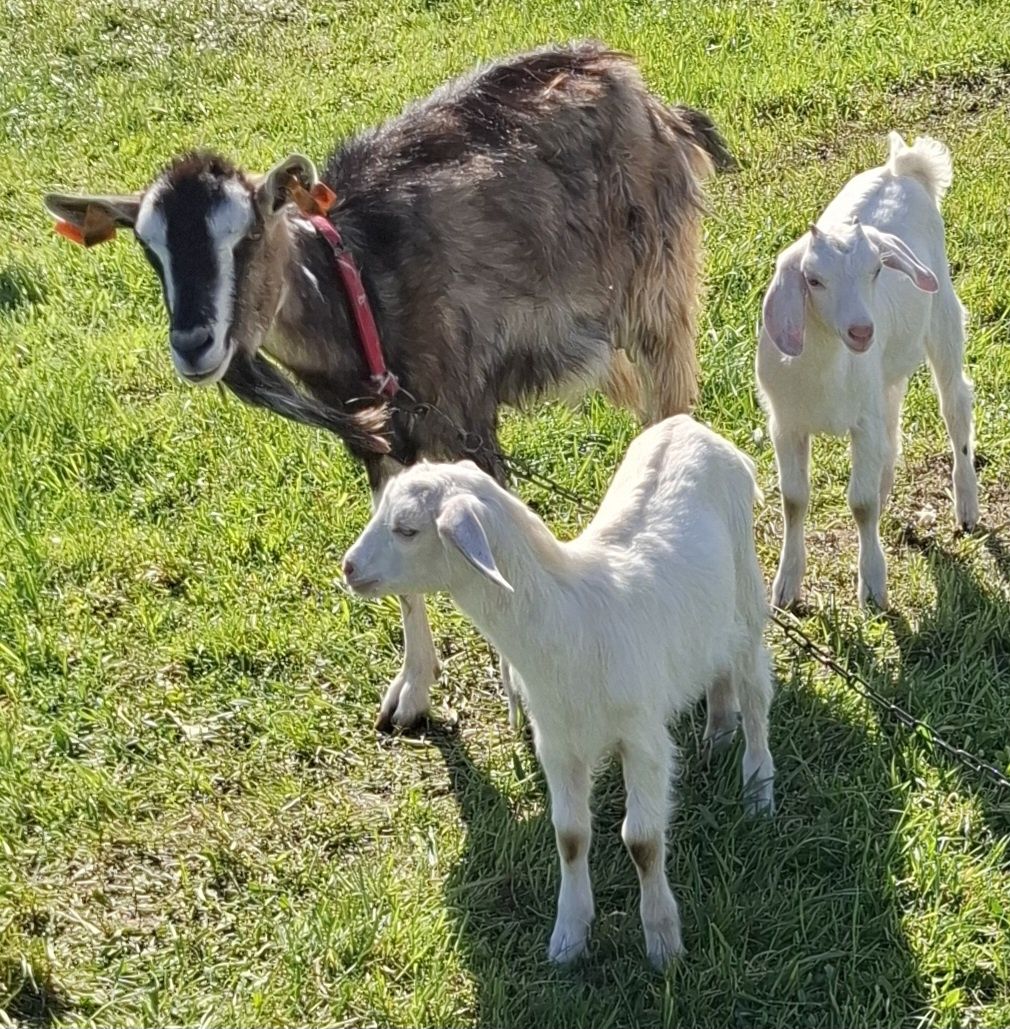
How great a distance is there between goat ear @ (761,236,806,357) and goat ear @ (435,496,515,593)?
114 centimetres

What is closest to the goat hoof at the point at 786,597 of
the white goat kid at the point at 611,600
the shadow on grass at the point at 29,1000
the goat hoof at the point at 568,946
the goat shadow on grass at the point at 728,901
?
the goat shadow on grass at the point at 728,901

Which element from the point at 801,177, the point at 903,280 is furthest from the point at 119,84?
the point at 903,280

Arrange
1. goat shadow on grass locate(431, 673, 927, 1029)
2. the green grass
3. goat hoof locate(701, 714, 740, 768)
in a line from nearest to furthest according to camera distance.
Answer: goat shadow on grass locate(431, 673, 927, 1029)
the green grass
goat hoof locate(701, 714, 740, 768)

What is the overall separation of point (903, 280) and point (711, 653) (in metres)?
1.38

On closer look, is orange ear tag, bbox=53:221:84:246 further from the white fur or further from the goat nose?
the goat nose

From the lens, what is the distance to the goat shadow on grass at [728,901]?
8.79ft

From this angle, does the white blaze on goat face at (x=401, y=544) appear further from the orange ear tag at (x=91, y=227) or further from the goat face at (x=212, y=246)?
the orange ear tag at (x=91, y=227)

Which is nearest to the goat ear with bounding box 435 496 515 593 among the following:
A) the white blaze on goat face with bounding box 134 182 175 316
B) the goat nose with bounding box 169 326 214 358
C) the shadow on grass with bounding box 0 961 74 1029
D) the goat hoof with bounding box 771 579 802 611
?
the goat nose with bounding box 169 326 214 358

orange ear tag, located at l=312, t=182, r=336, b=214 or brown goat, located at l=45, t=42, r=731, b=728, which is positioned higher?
orange ear tag, located at l=312, t=182, r=336, b=214

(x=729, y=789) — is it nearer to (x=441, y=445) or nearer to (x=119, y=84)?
(x=441, y=445)

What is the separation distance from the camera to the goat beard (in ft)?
10.7

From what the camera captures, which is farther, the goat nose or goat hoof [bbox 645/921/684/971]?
the goat nose

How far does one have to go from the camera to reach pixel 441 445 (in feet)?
11.8

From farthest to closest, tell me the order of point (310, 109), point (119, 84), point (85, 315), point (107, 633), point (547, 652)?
point (119, 84), point (310, 109), point (85, 315), point (107, 633), point (547, 652)
